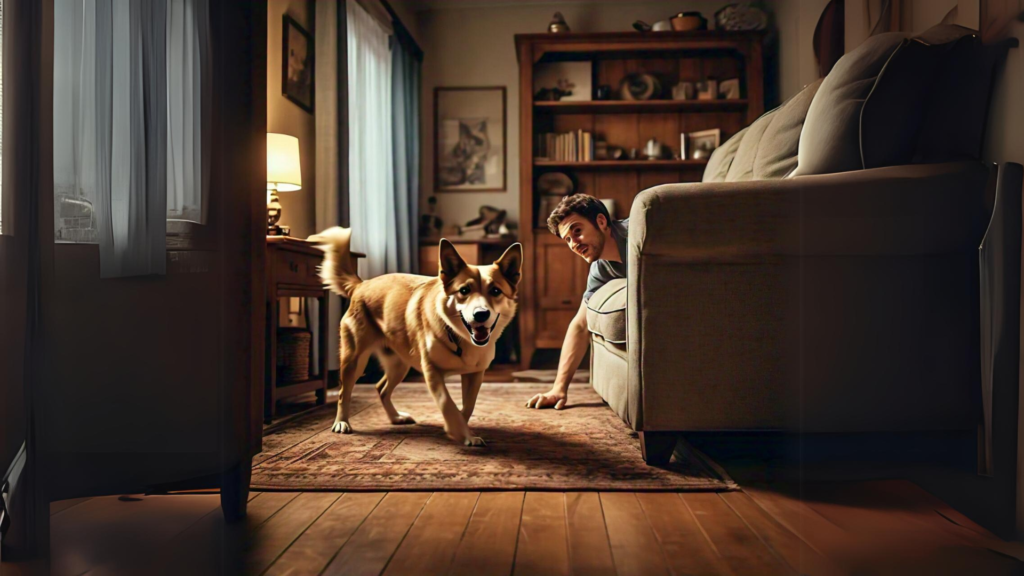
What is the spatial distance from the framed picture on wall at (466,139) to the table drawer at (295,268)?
221 centimetres

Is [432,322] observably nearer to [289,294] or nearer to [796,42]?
[289,294]

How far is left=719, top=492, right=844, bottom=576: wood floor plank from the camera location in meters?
0.88

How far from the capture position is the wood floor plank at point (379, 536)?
2.93 feet

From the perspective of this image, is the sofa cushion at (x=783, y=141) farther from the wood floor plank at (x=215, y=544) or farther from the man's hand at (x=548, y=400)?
the wood floor plank at (x=215, y=544)

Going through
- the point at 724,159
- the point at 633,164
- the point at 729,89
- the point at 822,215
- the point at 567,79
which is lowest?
the point at 822,215

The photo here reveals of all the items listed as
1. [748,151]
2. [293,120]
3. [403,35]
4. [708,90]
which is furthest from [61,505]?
[708,90]

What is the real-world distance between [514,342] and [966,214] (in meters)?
3.12

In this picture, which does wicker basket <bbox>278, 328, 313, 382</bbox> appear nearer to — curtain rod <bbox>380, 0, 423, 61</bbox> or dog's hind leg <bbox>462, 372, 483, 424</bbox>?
dog's hind leg <bbox>462, 372, 483, 424</bbox>

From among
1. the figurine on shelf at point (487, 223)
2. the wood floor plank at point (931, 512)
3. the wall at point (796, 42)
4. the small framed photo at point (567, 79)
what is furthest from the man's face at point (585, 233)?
the small framed photo at point (567, 79)

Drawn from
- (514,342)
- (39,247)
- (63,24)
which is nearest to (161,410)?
(39,247)

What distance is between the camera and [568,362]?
2.43 meters

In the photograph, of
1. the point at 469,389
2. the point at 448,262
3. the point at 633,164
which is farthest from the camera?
the point at 633,164

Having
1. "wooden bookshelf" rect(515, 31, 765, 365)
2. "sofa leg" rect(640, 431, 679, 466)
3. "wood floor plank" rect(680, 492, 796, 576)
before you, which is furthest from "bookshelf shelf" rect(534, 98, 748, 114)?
"wood floor plank" rect(680, 492, 796, 576)

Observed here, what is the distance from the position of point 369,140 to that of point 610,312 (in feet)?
7.94
